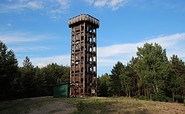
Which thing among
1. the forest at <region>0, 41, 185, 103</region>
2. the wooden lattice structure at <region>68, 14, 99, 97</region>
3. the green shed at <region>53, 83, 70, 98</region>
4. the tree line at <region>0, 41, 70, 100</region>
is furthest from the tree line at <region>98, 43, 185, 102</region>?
the tree line at <region>0, 41, 70, 100</region>

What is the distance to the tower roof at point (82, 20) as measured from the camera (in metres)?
56.2

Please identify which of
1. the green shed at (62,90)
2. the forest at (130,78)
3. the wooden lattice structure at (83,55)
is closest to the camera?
the green shed at (62,90)

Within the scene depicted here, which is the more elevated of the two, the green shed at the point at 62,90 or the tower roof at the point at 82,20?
the tower roof at the point at 82,20

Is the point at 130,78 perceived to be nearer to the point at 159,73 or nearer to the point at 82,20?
the point at 159,73

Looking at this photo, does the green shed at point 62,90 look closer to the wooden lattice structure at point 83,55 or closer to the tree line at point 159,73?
the wooden lattice structure at point 83,55

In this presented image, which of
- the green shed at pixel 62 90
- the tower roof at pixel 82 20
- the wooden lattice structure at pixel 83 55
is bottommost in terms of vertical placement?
the green shed at pixel 62 90

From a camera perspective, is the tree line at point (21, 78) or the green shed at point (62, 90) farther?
the tree line at point (21, 78)

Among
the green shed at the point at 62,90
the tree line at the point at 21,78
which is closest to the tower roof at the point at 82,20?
the tree line at the point at 21,78

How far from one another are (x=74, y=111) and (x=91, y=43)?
29.9 meters

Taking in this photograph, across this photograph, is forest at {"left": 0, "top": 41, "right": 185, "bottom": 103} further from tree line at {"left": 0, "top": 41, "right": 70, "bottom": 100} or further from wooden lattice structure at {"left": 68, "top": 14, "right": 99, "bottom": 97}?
wooden lattice structure at {"left": 68, "top": 14, "right": 99, "bottom": 97}

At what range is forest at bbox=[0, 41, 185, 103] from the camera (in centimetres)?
4847

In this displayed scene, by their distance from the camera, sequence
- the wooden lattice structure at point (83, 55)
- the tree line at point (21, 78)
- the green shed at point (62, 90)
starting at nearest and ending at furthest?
the green shed at point (62, 90) < the tree line at point (21, 78) < the wooden lattice structure at point (83, 55)

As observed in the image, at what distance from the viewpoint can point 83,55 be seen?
54.5 metres

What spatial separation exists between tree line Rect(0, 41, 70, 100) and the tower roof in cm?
1609
